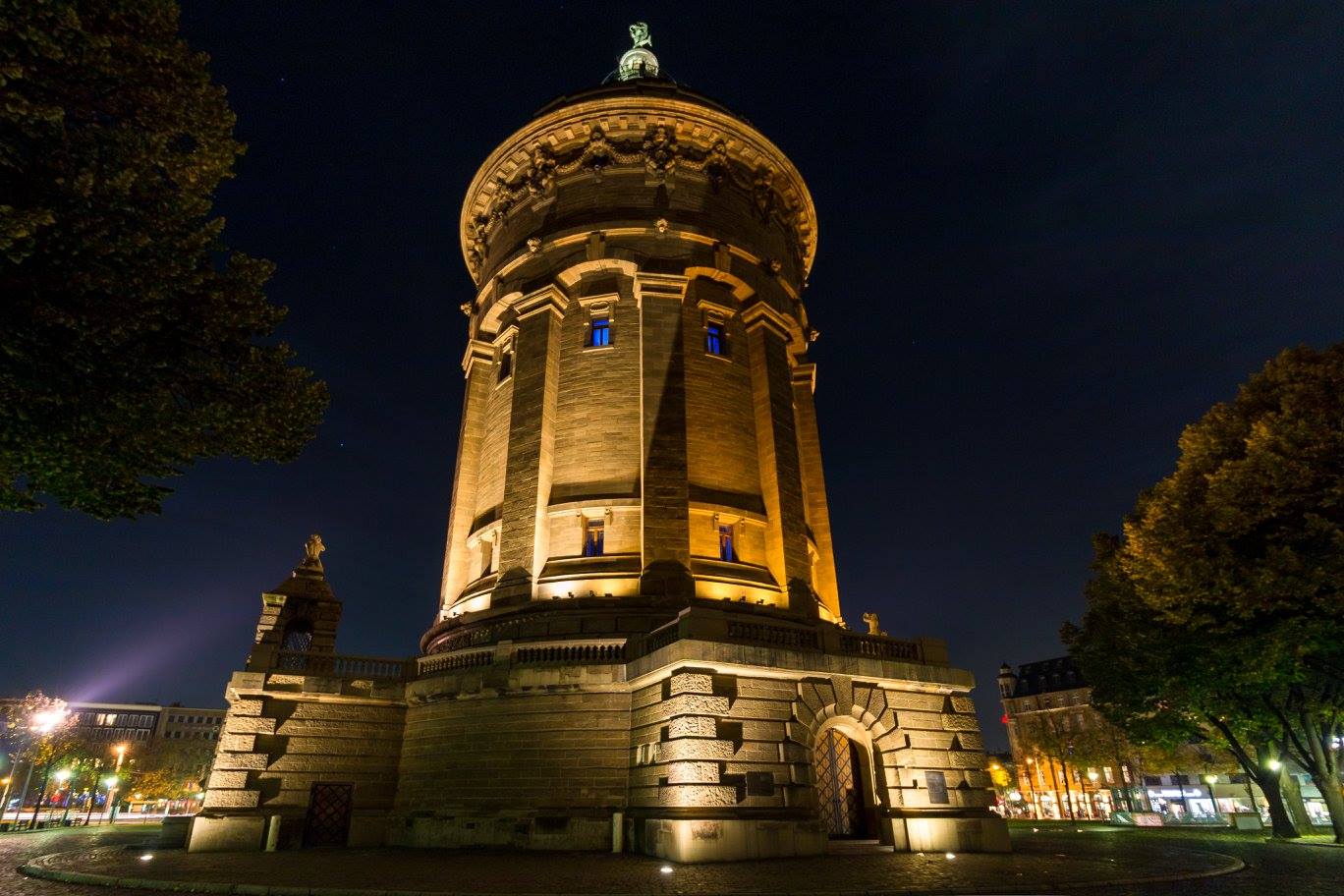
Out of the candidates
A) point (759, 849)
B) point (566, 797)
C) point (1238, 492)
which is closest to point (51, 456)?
point (566, 797)

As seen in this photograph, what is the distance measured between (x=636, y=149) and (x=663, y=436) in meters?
14.8

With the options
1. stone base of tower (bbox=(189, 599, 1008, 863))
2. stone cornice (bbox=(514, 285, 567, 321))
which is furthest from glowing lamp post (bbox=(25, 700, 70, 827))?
stone cornice (bbox=(514, 285, 567, 321))

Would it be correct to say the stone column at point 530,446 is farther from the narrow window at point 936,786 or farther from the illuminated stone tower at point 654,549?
the narrow window at point 936,786

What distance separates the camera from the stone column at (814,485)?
31.6m

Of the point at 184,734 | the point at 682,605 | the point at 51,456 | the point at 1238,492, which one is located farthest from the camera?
the point at 184,734

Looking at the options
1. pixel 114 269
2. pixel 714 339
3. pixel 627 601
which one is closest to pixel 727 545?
pixel 627 601

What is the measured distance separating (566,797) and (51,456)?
44.6 feet

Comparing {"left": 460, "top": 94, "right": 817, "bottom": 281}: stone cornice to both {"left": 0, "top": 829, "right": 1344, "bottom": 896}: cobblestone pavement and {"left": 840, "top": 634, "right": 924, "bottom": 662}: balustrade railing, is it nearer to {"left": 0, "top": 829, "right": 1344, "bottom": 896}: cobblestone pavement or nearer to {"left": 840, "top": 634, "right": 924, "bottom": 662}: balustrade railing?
{"left": 840, "top": 634, "right": 924, "bottom": 662}: balustrade railing

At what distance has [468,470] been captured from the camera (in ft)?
109

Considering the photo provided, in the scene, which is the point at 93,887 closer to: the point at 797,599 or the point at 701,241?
the point at 797,599

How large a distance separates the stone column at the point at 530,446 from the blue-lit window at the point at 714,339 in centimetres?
624

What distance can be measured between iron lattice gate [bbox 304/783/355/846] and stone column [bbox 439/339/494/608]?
902cm

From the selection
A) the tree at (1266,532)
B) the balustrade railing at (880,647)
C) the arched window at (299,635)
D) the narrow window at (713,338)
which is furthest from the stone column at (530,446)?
the tree at (1266,532)

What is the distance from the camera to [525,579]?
2580 centimetres
